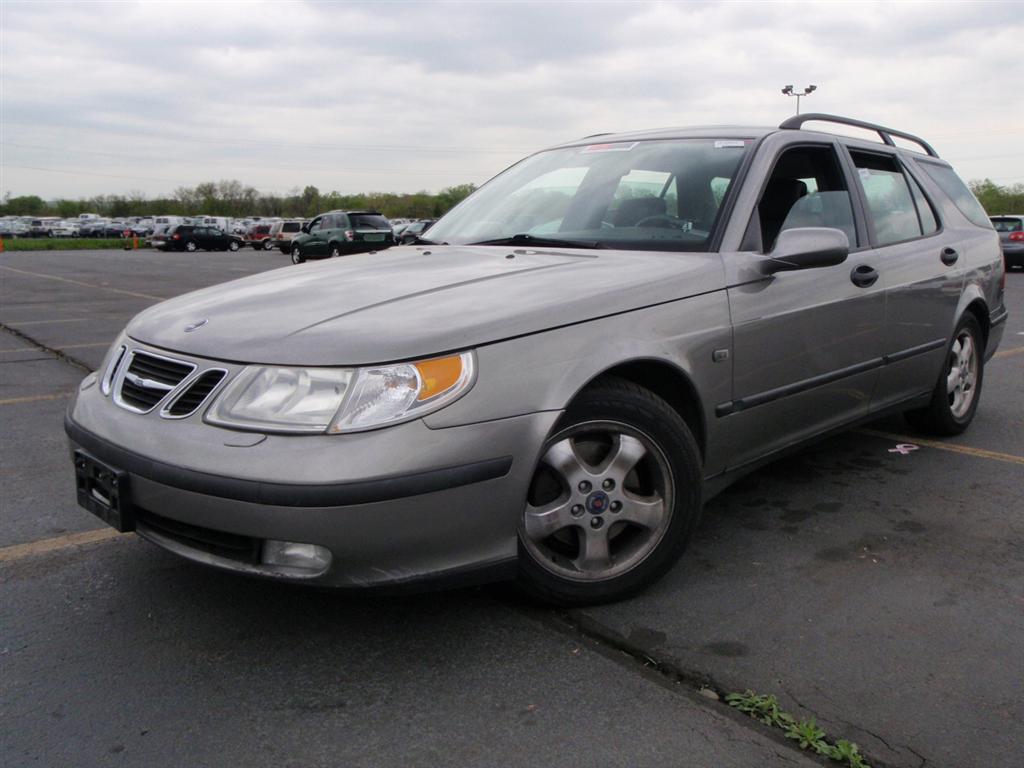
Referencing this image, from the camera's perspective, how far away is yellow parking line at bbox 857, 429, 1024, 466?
4480 mm

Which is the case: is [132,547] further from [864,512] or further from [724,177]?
[864,512]

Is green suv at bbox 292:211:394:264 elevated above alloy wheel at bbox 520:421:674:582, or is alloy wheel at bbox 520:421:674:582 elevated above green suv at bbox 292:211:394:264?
green suv at bbox 292:211:394:264

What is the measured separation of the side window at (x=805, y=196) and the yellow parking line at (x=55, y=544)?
2.75 metres

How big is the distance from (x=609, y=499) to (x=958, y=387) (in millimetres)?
2982

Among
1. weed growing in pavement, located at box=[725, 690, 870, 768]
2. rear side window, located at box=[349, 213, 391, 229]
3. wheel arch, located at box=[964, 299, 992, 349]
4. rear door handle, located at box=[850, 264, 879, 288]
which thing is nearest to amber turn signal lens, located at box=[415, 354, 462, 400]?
weed growing in pavement, located at box=[725, 690, 870, 768]

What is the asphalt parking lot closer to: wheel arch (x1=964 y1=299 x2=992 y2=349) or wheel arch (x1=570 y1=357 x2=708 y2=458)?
wheel arch (x1=570 y1=357 x2=708 y2=458)

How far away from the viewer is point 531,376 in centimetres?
247

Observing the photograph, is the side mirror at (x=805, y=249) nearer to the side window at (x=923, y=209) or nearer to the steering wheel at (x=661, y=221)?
the steering wheel at (x=661, y=221)

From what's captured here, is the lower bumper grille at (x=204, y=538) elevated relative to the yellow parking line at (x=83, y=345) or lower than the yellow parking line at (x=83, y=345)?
elevated

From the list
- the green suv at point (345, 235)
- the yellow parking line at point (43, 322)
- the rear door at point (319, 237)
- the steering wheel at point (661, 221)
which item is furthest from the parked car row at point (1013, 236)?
the steering wheel at point (661, 221)

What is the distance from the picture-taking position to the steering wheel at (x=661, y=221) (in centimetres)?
336

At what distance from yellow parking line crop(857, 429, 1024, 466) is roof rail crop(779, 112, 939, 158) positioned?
1568 millimetres

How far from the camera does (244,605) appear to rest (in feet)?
9.14

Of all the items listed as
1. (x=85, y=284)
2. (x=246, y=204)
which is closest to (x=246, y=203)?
(x=246, y=204)
